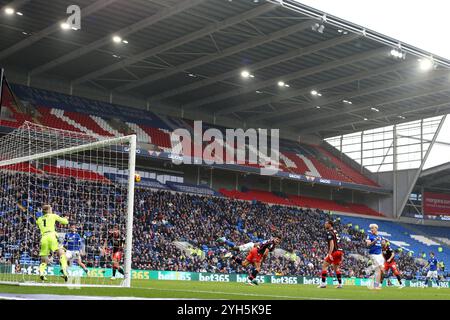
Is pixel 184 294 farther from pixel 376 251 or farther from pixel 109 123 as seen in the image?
pixel 109 123

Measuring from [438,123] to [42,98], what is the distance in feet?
108

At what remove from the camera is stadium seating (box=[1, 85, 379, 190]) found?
45672 millimetres

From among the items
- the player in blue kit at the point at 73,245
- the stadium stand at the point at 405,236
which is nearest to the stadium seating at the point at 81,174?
the player in blue kit at the point at 73,245

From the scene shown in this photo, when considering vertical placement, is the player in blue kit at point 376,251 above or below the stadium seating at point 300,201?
below

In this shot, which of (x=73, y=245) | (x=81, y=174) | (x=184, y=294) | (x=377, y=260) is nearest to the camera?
(x=184, y=294)

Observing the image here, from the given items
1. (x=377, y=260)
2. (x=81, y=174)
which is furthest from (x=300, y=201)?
(x=377, y=260)

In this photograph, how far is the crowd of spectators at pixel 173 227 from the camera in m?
27.6

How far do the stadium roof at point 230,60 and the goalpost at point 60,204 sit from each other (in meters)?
6.92

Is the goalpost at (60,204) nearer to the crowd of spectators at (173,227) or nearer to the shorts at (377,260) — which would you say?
the crowd of spectators at (173,227)

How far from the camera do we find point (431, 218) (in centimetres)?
6512

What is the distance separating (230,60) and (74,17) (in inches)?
451

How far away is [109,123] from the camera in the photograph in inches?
1943

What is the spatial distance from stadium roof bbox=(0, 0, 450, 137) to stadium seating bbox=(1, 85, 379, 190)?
1336mm
